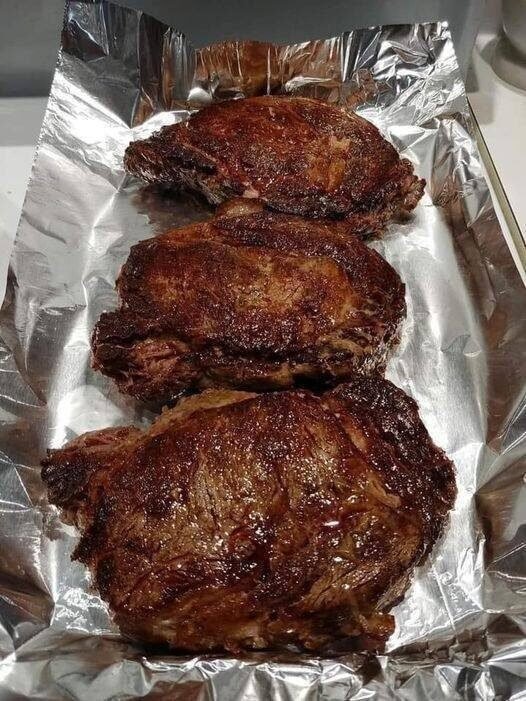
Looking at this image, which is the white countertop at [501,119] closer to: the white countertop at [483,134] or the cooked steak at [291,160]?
the white countertop at [483,134]

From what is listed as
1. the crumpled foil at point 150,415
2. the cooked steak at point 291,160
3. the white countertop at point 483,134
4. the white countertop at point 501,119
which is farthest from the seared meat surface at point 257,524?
the white countertop at point 501,119

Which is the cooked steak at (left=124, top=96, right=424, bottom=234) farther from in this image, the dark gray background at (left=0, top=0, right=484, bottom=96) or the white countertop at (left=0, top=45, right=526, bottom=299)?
the white countertop at (left=0, top=45, right=526, bottom=299)

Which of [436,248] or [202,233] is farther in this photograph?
[436,248]

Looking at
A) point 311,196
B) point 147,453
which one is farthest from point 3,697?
point 311,196

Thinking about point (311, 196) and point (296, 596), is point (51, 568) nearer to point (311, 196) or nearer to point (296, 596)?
point (296, 596)

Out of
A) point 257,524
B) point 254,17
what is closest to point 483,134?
point 254,17
